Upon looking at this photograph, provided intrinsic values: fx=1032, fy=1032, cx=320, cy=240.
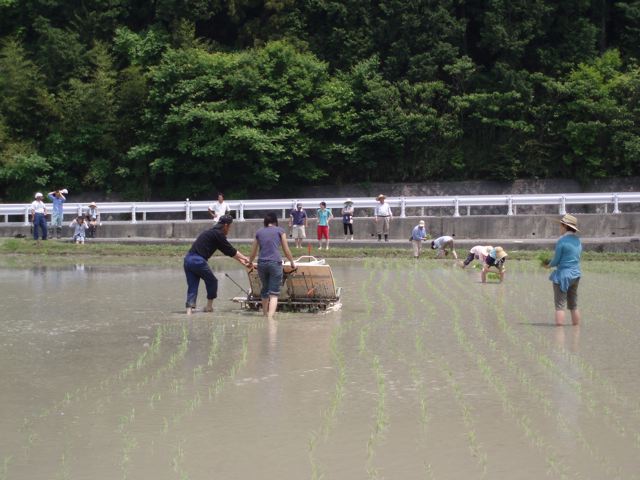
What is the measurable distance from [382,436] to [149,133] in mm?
32689

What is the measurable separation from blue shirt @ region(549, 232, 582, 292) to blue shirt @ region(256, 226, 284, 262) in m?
3.76

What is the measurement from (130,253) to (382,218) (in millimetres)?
7466

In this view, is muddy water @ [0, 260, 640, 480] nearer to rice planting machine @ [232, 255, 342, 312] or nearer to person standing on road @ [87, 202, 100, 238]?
rice planting machine @ [232, 255, 342, 312]

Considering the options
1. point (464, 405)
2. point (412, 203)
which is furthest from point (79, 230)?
point (464, 405)

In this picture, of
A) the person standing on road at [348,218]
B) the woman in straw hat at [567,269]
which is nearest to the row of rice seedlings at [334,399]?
the woman in straw hat at [567,269]

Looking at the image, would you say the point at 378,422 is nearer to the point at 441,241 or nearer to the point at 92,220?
the point at 441,241

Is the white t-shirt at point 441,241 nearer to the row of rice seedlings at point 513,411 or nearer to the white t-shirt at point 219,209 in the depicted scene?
the white t-shirt at point 219,209

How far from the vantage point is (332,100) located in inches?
1494

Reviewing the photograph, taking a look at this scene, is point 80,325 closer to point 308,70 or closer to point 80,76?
point 308,70

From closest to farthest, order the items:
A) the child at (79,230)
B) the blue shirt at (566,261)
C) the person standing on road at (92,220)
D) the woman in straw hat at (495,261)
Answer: the blue shirt at (566,261) < the woman in straw hat at (495,261) < the child at (79,230) < the person standing on road at (92,220)

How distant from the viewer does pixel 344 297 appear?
17.3 metres

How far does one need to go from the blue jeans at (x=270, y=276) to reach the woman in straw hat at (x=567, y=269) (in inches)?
147

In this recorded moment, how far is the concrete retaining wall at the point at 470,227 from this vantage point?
29500 mm

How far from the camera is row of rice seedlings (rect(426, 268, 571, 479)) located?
724cm
